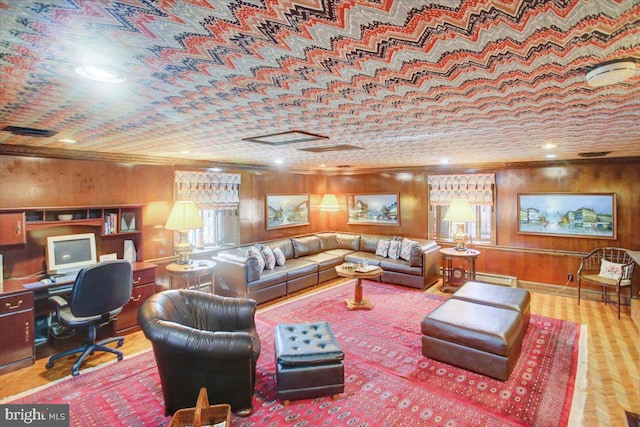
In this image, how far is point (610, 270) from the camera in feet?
16.3

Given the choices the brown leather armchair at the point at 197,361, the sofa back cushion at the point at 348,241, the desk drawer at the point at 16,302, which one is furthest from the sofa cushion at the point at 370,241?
the desk drawer at the point at 16,302

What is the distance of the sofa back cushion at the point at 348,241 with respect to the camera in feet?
24.4

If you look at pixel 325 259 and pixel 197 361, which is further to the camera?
pixel 325 259

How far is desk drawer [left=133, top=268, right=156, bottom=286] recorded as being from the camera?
430cm

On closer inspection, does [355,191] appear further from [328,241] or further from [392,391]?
[392,391]

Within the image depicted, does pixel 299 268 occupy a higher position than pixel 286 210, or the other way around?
pixel 286 210

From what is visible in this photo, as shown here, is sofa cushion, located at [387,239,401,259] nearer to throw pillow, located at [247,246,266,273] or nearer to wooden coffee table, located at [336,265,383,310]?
wooden coffee table, located at [336,265,383,310]

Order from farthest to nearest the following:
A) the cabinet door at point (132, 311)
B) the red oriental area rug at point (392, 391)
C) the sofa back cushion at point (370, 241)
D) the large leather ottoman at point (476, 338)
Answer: the sofa back cushion at point (370, 241), the cabinet door at point (132, 311), the large leather ottoman at point (476, 338), the red oriental area rug at point (392, 391)

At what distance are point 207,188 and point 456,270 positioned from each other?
487 centimetres

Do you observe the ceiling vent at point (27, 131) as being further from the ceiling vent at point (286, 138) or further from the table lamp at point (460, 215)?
the table lamp at point (460, 215)

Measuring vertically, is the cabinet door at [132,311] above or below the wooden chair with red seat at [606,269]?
below

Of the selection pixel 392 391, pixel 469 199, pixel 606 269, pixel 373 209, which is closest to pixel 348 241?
pixel 373 209

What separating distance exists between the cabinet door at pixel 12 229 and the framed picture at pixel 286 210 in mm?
3729

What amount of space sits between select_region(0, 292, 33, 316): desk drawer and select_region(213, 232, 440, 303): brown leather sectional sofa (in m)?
2.38
